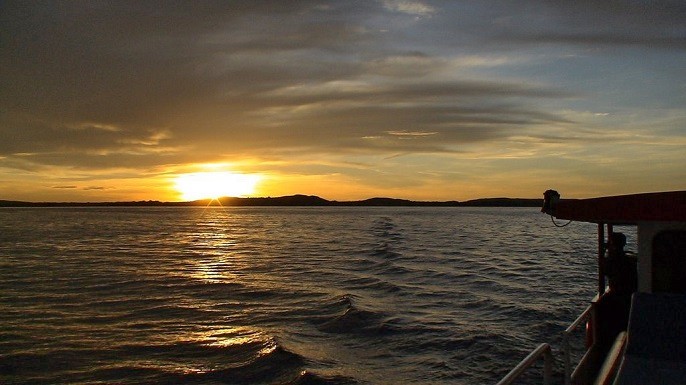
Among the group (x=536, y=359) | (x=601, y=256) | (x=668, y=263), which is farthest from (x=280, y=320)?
(x=536, y=359)

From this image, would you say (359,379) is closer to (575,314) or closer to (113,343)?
(113,343)

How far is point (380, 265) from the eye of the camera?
3250cm

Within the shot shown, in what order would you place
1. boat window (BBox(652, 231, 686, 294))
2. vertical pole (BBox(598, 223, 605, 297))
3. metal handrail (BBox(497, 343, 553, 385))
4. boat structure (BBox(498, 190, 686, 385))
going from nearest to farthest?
metal handrail (BBox(497, 343, 553, 385))
boat structure (BBox(498, 190, 686, 385))
boat window (BBox(652, 231, 686, 294))
vertical pole (BBox(598, 223, 605, 297))

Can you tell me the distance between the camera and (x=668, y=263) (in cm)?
738

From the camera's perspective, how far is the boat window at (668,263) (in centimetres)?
734

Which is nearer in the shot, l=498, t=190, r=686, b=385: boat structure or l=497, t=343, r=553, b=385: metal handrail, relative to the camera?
l=497, t=343, r=553, b=385: metal handrail

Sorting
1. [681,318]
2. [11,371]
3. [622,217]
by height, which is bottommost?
[11,371]

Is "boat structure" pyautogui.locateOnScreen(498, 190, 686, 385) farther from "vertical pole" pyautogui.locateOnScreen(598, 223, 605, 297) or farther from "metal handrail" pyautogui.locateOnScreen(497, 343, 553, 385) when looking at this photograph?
"vertical pole" pyautogui.locateOnScreen(598, 223, 605, 297)

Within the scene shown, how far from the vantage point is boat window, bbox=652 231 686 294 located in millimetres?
7336

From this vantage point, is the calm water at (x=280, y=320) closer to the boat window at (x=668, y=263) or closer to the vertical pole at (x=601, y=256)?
the vertical pole at (x=601, y=256)

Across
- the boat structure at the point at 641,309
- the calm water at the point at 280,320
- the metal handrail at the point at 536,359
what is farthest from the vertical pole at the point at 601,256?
A: the metal handrail at the point at 536,359

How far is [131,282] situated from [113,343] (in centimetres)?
1193

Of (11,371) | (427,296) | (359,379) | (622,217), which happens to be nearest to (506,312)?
(427,296)

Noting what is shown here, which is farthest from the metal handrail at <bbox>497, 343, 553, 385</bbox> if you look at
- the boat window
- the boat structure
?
the boat window
